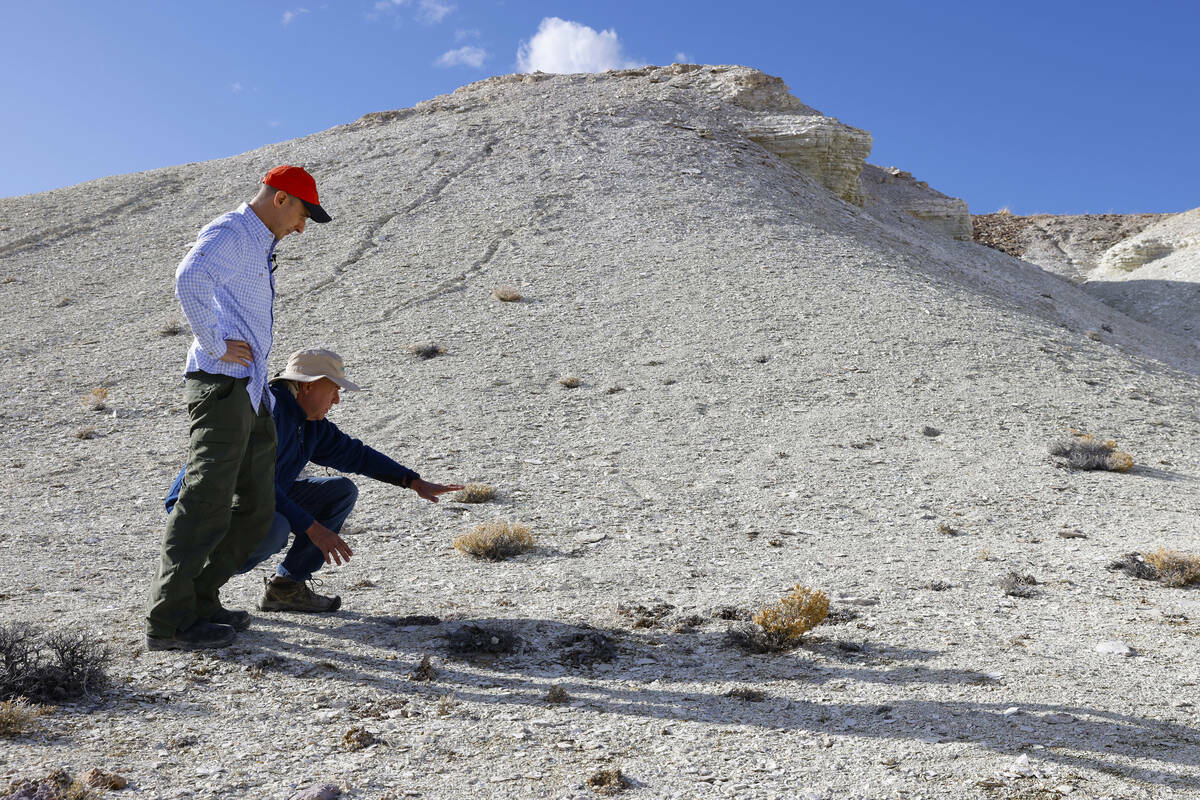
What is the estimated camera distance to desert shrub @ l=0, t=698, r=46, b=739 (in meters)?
3.35

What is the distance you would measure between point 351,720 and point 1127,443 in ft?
33.1

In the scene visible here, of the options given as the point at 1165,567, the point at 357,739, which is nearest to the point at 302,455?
the point at 357,739

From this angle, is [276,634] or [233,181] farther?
[233,181]

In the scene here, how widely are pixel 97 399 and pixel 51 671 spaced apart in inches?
389

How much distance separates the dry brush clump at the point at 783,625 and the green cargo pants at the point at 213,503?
259cm

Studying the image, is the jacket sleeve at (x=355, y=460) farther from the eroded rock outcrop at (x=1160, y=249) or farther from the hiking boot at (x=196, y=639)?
the eroded rock outcrop at (x=1160, y=249)

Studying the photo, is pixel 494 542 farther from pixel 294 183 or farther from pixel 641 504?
pixel 294 183

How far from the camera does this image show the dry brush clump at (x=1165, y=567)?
18.8 ft

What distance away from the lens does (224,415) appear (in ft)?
13.1

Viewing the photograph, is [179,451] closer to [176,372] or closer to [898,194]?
[176,372]

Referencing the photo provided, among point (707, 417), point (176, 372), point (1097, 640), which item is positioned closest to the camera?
point (1097, 640)

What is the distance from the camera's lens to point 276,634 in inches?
185

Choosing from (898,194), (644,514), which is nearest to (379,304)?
(644,514)

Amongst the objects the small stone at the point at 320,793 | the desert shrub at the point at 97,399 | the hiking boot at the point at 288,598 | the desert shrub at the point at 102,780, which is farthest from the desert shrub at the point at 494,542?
the desert shrub at the point at 97,399
